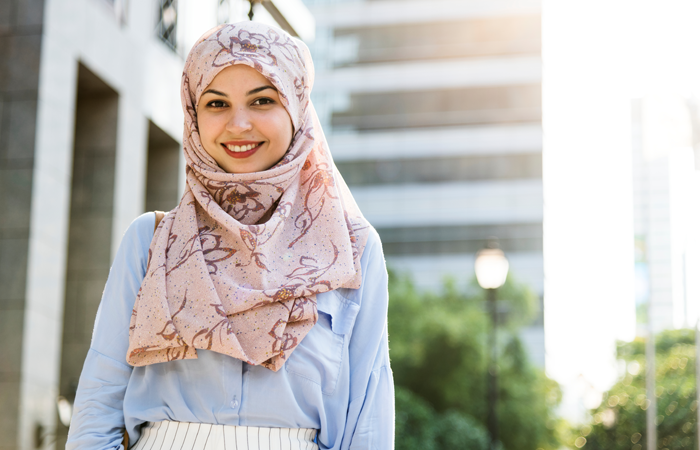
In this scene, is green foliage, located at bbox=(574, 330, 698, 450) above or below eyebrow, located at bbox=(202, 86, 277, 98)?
below

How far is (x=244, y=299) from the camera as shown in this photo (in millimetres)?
2191

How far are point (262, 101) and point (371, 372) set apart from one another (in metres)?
0.83

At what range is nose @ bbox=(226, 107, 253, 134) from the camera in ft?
7.64

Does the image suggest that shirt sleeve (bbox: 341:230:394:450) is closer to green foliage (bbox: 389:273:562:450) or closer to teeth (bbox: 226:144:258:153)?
teeth (bbox: 226:144:258:153)

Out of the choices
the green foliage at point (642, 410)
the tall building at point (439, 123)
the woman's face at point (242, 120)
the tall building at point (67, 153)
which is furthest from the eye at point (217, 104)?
the tall building at point (439, 123)

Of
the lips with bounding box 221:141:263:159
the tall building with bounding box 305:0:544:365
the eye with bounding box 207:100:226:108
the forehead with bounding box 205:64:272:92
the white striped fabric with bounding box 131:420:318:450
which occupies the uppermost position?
the tall building with bounding box 305:0:544:365

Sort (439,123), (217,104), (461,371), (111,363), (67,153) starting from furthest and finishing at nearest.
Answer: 1. (439,123)
2. (461,371)
3. (67,153)
4. (217,104)
5. (111,363)

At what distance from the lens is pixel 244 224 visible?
7.59ft

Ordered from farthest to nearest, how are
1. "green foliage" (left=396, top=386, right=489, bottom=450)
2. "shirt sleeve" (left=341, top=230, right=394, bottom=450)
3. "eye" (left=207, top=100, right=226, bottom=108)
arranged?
1. "green foliage" (left=396, top=386, right=489, bottom=450)
2. "eye" (left=207, top=100, right=226, bottom=108)
3. "shirt sleeve" (left=341, top=230, right=394, bottom=450)

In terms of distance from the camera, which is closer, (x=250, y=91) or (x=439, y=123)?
(x=250, y=91)

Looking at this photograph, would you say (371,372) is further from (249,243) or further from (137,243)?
(137,243)

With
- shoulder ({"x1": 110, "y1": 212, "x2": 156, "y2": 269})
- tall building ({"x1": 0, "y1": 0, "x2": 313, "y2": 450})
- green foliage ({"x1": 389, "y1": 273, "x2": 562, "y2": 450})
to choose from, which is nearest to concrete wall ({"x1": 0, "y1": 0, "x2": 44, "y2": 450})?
tall building ({"x1": 0, "y1": 0, "x2": 313, "y2": 450})

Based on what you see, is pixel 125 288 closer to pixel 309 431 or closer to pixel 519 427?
pixel 309 431

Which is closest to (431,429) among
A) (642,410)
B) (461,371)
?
(461,371)
